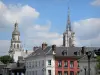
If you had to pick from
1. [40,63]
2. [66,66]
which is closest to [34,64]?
[40,63]

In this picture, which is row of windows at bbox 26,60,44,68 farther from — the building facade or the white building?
the building facade

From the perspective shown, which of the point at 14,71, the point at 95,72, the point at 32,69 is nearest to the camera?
the point at 95,72

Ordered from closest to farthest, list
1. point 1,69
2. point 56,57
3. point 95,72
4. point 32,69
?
point 95,72
point 56,57
point 32,69
point 1,69

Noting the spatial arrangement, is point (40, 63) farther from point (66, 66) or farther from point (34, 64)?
point (66, 66)

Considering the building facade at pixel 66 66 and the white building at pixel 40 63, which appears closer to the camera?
the building facade at pixel 66 66

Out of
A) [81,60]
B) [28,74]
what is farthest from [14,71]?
[81,60]

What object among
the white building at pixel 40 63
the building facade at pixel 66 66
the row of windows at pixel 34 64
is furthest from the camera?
the row of windows at pixel 34 64

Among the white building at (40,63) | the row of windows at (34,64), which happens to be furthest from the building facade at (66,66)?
the row of windows at (34,64)

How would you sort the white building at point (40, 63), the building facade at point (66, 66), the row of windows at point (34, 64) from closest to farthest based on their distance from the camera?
the building facade at point (66, 66) < the white building at point (40, 63) < the row of windows at point (34, 64)

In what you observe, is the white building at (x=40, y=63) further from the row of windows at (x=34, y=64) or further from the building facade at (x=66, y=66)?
the building facade at (x=66, y=66)

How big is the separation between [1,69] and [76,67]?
46996 mm

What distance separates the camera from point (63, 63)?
100125mm

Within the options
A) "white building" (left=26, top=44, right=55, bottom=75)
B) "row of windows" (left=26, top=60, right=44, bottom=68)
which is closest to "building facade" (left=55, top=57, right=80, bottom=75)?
"white building" (left=26, top=44, right=55, bottom=75)

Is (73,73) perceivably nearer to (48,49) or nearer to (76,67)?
(76,67)
